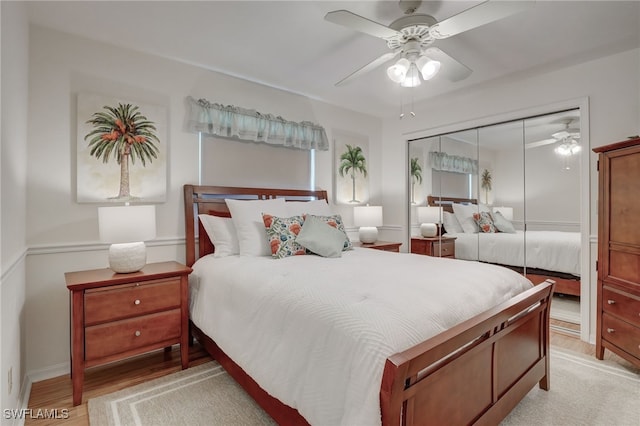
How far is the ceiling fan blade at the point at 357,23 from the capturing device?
174 cm

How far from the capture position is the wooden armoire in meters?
2.25

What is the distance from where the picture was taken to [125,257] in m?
2.25

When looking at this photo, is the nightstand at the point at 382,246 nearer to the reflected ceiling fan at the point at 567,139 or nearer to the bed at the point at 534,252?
the bed at the point at 534,252

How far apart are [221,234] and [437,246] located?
8.85 ft

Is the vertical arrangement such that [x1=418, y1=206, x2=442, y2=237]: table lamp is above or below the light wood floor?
above

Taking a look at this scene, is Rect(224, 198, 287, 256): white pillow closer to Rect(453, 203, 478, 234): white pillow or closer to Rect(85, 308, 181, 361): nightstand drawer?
Rect(85, 308, 181, 361): nightstand drawer

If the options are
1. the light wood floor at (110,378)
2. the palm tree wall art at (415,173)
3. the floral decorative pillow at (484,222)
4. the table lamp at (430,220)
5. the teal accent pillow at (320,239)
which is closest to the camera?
the light wood floor at (110,378)

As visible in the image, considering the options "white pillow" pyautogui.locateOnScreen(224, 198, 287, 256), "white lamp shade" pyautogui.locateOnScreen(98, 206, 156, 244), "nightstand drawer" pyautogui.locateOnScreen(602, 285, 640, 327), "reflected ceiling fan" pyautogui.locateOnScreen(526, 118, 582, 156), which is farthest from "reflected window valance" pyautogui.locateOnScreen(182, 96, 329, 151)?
"nightstand drawer" pyautogui.locateOnScreen(602, 285, 640, 327)

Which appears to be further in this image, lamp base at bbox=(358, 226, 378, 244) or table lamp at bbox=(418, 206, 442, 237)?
table lamp at bbox=(418, 206, 442, 237)

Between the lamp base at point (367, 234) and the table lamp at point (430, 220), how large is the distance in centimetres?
69

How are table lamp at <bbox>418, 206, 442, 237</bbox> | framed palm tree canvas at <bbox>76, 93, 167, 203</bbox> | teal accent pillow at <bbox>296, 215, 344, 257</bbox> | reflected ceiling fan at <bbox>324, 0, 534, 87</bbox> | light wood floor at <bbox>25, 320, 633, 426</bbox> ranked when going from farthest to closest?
table lamp at <bbox>418, 206, 442, 237</bbox>
teal accent pillow at <bbox>296, 215, 344, 257</bbox>
framed palm tree canvas at <bbox>76, 93, 167, 203</bbox>
light wood floor at <bbox>25, 320, 633, 426</bbox>
reflected ceiling fan at <bbox>324, 0, 534, 87</bbox>

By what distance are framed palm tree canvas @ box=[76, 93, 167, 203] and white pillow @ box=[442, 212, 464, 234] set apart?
3.19 meters

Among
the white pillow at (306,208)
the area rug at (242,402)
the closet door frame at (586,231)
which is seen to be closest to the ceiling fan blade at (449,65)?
the closet door frame at (586,231)

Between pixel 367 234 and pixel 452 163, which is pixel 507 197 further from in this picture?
pixel 367 234
